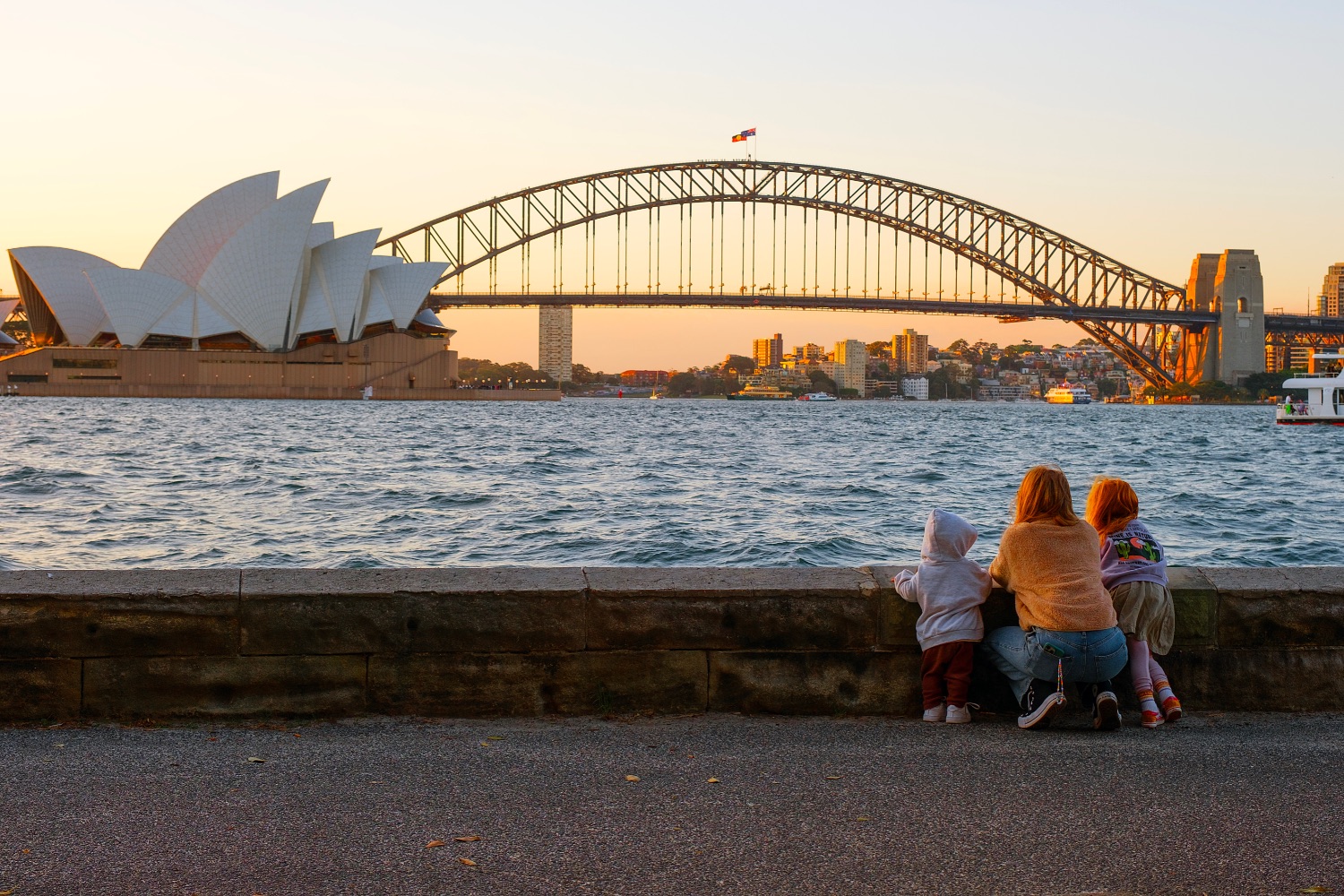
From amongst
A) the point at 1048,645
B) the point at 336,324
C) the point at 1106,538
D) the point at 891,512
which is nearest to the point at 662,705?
the point at 1048,645

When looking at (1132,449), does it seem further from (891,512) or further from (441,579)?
(441,579)

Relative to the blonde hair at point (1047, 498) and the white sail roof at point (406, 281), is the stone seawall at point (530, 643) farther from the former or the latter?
the white sail roof at point (406, 281)

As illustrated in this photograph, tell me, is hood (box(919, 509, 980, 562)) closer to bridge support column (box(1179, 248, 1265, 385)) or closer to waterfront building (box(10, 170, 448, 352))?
waterfront building (box(10, 170, 448, 352))

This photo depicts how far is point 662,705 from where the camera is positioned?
13.0 ft

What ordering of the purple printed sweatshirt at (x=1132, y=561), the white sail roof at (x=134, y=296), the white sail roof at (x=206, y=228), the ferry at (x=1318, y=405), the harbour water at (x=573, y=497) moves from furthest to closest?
the white sail roof at (x=134, y=296) → the white sail roof at (x=206, y=228) → the ferry at (x=1318, y=405) → the harbour water at (x=573, y=497) → the purple printed sweatshirt at (x=1132, y=561)

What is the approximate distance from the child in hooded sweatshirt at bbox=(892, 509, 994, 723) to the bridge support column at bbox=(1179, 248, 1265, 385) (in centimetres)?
8645

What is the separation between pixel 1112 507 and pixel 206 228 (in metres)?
69.3

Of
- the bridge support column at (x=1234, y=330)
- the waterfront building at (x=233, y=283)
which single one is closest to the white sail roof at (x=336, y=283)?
the waterfront building at (x=233, y=283)

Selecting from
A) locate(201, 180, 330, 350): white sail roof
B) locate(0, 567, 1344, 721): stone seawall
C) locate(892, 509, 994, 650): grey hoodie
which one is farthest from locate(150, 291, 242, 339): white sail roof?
locate(892, 509, 994, 650): grey hoodie

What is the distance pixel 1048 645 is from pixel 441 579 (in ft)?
5.97

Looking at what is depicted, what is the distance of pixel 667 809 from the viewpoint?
117 inches

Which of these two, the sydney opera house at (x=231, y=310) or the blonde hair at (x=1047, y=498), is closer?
the blonde hair at (x=1047, y=498)

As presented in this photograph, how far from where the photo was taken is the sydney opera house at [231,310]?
67438mm

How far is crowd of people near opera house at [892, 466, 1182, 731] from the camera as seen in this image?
3820mm
